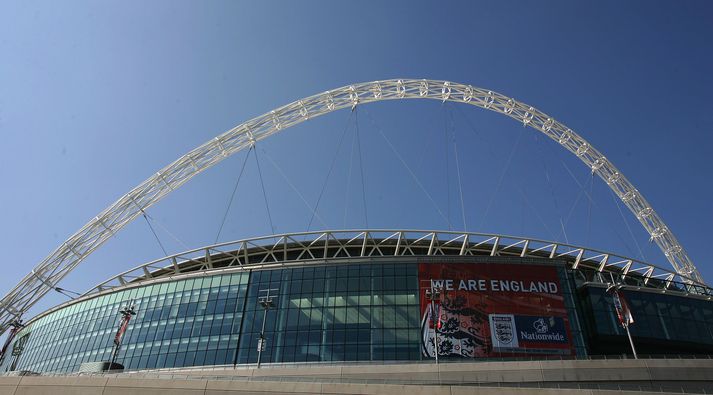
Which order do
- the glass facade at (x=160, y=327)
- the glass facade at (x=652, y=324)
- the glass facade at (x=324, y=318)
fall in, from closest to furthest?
the glass facade at (x=324, y=318) < the glass facade at (x=652, y=324) < the glass facade at (x=160, y=327)

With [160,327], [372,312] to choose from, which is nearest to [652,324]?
[372,312]

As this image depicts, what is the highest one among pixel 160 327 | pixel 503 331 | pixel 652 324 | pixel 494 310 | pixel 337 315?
pixel 652 324

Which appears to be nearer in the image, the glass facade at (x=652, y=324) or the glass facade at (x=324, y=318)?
the glass facade at (x=324, y=318)

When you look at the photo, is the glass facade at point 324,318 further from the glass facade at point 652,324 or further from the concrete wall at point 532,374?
the concrete wall at point 532,374

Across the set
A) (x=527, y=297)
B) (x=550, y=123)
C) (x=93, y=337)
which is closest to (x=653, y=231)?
(x=550, y=123)

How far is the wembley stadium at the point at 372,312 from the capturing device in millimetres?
40438

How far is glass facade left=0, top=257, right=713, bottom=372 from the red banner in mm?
292

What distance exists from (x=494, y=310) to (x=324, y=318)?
17203 mm

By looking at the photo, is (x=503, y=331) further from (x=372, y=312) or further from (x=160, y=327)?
(x=160, y=327)

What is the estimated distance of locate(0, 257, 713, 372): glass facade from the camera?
47.0 meters

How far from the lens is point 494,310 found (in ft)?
155

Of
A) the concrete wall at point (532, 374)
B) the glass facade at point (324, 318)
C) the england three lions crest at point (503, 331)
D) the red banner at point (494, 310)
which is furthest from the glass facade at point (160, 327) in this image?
the england three lions crest at point (503, 331)

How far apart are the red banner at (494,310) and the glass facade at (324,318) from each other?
0.29m

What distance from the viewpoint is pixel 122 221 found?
205ft
